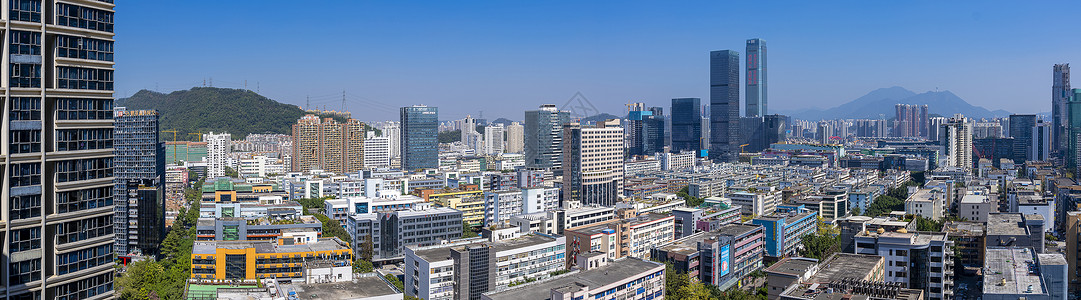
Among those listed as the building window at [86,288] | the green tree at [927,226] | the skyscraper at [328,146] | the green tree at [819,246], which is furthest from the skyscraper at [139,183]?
the green tree at [927,226]

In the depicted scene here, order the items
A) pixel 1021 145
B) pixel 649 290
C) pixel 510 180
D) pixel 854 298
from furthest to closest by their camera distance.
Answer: pixel 1021 145, pixel 510 180, pixel 649 290, pixel 854 298

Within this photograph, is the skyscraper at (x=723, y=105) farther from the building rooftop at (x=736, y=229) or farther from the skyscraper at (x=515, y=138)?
the building rooftop at (x=736, y=229)

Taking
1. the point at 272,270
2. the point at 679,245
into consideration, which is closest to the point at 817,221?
the point at 679,245

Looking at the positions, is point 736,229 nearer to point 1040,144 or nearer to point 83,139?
point 83,139

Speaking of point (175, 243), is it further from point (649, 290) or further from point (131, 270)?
point (649, 290)

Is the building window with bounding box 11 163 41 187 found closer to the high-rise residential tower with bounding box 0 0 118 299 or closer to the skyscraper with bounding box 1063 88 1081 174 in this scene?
the high-rise residential tower with bounding box 0 0 118 299

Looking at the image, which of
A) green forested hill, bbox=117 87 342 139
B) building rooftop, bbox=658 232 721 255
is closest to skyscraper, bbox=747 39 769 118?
green forested hill, bbox=117 87 342 139

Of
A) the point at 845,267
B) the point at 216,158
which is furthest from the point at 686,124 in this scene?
the point at 845,267
